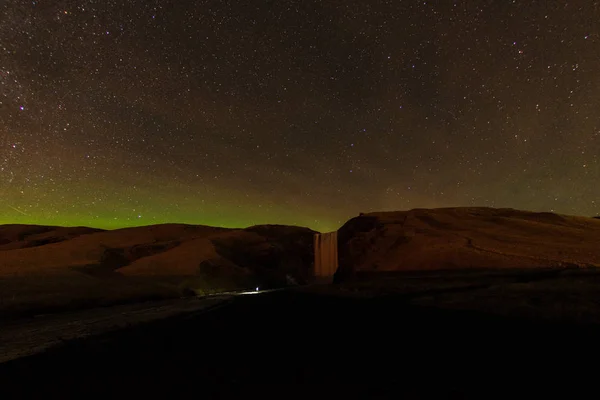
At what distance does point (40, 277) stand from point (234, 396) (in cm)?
2719

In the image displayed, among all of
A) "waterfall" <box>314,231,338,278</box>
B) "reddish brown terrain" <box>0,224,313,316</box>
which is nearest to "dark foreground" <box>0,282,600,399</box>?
"reddish brown terrain" <box>0,224,313,316</box>

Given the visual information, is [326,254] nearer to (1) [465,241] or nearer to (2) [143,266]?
(1) [465,241]

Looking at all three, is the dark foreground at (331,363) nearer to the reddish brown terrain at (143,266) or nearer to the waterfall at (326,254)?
the reddish brown terrain at (143,266)

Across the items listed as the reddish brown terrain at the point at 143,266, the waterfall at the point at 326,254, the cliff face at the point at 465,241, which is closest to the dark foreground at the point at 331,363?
the reddish brown terrain at the point at 143,266

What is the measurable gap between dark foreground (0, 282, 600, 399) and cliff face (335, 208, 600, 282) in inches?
678

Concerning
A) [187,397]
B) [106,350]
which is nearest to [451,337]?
[187,397]

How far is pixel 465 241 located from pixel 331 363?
1087 inches

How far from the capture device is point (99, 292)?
23.9m

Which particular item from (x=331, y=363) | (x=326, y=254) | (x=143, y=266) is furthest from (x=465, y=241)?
(x=143, y=266)

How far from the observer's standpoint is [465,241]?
30672 mm

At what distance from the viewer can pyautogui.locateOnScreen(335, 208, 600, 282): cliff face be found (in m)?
25.1

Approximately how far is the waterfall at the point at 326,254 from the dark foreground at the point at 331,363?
4450 cm

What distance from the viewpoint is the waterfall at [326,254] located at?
55469mm

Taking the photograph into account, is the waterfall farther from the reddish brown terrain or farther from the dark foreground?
the dark foreground
